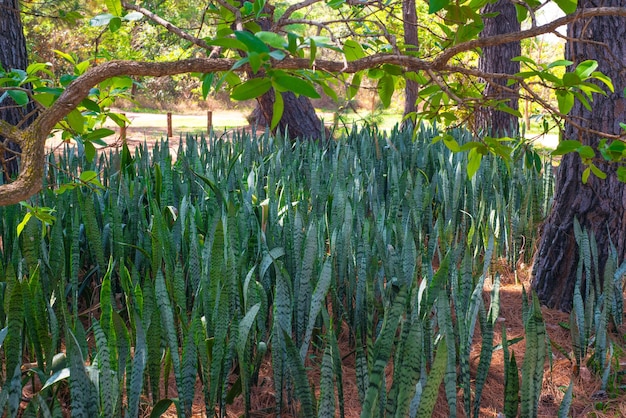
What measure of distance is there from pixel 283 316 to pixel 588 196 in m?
1.39

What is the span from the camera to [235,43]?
832 mm

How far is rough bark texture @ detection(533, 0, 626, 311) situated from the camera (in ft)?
7.45

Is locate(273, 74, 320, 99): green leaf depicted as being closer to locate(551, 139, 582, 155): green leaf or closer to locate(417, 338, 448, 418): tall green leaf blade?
locate(417, 338, 448, 418): tall green leaf blade

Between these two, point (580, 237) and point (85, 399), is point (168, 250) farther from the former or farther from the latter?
point (580, 237)

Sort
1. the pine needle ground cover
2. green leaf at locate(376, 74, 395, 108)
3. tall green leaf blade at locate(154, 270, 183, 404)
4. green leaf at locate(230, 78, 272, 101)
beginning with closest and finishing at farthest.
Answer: green leaf at locate(230, 78, 272, 101), the pine needle ground cover, tall green leaf blade at locate(154, 270, 183, 404), green leaf at locate(376, 74, 395, 108)

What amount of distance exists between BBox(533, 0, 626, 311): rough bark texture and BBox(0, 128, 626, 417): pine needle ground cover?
0.18 metres

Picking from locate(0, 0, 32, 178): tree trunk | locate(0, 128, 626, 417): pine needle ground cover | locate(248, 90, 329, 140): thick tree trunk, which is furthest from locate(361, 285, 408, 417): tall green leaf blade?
locate(248, 90, 329, 140): thick tree trunk

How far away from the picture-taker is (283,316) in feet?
4.83

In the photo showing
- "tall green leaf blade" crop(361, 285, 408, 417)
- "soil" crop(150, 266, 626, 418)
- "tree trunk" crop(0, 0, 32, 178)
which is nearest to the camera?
"tall green leaf blade" crop(361, 285, 408, 417)

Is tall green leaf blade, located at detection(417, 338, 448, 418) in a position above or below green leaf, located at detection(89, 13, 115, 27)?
below

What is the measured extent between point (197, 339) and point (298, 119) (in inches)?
183

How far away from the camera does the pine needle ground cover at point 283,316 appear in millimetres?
1275

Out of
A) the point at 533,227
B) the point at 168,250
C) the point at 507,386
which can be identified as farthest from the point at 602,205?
the point at 168,250

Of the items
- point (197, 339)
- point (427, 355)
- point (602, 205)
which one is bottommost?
point (427, 355)
